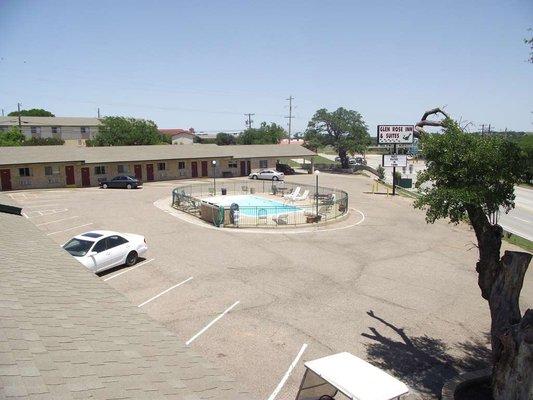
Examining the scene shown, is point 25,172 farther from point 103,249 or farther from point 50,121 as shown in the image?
point 50,121

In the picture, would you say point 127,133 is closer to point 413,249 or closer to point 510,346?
point 413,249

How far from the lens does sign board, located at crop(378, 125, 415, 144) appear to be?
4722cm

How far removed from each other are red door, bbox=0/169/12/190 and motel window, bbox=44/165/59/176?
10.2 ft

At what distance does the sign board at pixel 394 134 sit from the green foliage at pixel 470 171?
129ft

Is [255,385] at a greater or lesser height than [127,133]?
lesser

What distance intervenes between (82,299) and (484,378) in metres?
8.44

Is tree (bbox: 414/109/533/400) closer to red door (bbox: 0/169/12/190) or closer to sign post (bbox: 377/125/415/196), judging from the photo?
sign post (bbox: 377/125/415/196)

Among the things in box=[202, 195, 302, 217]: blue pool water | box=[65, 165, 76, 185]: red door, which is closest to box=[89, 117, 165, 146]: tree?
box=[65, 165, 76, 185]: red door

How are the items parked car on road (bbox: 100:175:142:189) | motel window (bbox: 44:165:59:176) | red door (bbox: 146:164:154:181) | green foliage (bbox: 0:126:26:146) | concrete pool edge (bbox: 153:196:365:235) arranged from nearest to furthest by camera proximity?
concrete pool edge (bbox: 153:196:365:235), motel window (bbox: 44:165:59:176), parked car on road (bbox: 100:175:142:189), red door (bbox: 146:164:154:181), green foliage (bbox: 0:126:26:146)

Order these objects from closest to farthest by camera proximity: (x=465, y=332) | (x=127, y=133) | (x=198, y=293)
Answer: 1. (x=465, y=332)
2. (x=198, y=293)
3. (x=127, y=133)

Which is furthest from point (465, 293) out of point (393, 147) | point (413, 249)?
point (393, 147)

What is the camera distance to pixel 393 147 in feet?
159

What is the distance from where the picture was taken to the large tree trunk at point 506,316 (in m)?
7.09

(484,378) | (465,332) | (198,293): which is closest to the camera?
(484,378)
